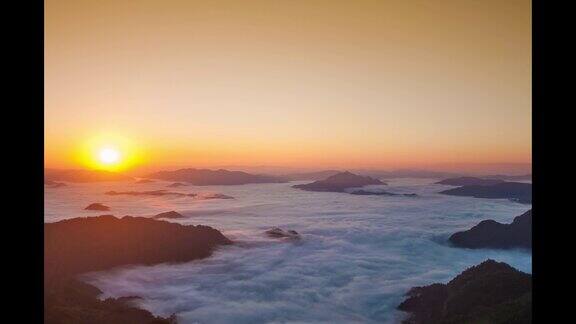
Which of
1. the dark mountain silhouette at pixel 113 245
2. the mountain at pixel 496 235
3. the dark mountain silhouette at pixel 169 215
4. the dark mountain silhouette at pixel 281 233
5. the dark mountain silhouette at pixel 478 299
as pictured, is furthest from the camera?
the dark mountain silhouette at pixel 281 233

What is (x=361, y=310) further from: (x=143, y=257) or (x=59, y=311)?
(x=59, y=311)

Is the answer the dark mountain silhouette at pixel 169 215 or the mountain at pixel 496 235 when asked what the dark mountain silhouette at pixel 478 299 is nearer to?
the mountain at pixel 496 235

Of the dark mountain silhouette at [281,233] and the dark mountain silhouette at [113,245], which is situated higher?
the dark mountain silhouette at [113,245]

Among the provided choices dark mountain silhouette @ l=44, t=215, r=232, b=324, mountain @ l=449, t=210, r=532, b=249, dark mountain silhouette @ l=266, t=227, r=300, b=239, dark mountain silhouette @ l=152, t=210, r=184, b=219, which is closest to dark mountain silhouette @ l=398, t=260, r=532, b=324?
mountain @ l=449, t=210, r=532, b=249

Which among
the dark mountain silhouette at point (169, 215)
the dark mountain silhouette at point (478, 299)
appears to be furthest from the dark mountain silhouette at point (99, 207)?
the dark mountain silhouette at point (478, 299)

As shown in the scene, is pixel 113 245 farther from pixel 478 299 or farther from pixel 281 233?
pixel 478 299

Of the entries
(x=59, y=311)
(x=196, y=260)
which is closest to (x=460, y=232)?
(x=196, y=260)
